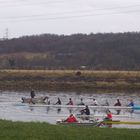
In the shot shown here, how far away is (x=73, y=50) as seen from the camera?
592ft

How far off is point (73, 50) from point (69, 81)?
9597 cm

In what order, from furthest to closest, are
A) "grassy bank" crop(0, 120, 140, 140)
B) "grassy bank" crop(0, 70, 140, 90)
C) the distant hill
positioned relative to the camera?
the distant hill → "grassy bank" crop(0, 70, 140, 90) → "grassy bank" crop(0, 120, 140, 140)

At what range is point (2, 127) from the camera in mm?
19234

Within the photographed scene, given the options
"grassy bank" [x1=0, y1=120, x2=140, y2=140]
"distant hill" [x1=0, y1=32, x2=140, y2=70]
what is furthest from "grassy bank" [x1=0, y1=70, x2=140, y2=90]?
"distant hill" [x1=0, y1=32, x2=140, y2=70]

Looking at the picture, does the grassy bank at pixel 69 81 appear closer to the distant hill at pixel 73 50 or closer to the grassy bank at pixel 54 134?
the grassy bank at pixel 54 134

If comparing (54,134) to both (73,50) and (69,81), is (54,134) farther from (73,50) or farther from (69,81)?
(73,50)

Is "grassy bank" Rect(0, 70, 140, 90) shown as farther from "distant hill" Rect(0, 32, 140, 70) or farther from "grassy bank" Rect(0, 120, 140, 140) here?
"distant hill" Rect(0, 32, 140, 70)

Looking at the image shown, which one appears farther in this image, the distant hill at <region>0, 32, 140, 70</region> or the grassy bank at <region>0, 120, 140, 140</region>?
the distant hill at <region>0, 32, 140, 70</region>

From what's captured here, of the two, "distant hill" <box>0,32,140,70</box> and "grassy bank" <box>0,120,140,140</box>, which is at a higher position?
"distant hill" <box>0,32,140,70</box>

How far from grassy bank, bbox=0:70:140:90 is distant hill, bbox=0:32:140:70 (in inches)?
2520

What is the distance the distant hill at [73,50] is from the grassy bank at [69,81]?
6402 centimetres

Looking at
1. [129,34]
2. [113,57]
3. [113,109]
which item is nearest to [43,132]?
[113,109]

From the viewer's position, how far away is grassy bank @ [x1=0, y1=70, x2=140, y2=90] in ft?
261

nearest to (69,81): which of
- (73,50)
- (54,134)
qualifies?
(54,134)
